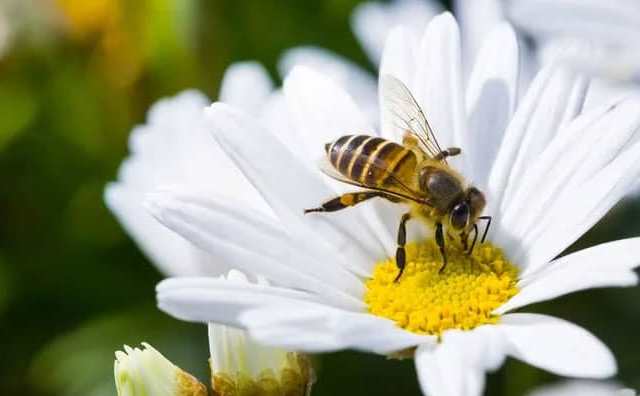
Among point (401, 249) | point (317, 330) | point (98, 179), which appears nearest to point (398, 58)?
point (401, 249)

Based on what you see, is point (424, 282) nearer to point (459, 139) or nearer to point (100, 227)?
point (459, 139)

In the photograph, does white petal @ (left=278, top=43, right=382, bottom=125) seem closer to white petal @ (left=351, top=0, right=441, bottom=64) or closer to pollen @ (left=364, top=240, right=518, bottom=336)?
white petal @ (left=351, top=0, right=441, bottom=64)

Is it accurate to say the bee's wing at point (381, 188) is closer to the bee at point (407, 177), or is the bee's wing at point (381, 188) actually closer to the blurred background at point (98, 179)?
the bee at point (407, 177)

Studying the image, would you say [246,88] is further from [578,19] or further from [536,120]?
[578,19]

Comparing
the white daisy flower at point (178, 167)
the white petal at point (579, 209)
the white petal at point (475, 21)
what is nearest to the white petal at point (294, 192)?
the white daisy flower at point (178, 167)

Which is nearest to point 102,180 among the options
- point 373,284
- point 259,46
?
point 259,46

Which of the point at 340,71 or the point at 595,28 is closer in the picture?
the point at 595,28
